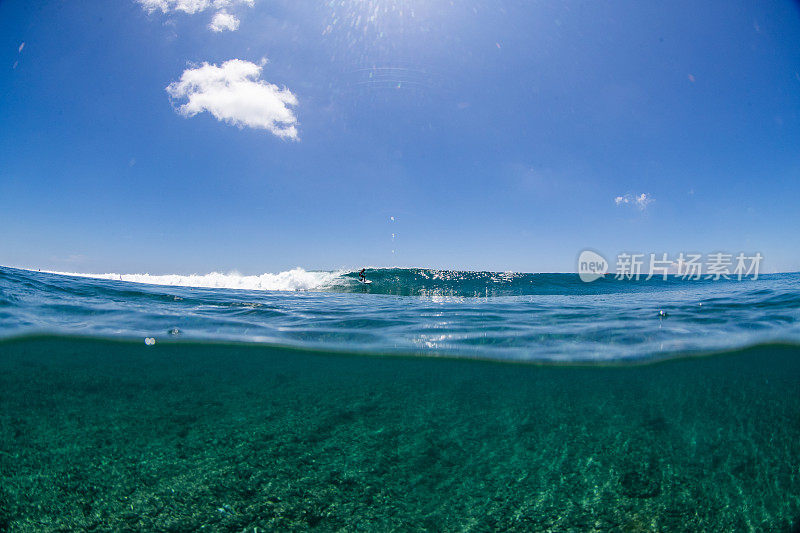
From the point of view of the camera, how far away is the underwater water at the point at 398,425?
2268 millimetres

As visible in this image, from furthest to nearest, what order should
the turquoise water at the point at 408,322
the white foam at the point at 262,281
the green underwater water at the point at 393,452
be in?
1. the white foam at the point at 262,281
2. the turquoise water at the point at 408,322
3. the green underwater water at the point at 393,452

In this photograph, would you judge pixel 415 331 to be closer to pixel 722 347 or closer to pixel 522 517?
pixel 522 517

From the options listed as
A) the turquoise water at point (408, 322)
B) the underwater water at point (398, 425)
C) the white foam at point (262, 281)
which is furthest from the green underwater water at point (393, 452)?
the white foam at point (262, 281)

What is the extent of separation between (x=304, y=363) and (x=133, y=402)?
2.64 m

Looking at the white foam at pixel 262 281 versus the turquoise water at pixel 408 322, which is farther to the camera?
the white foam at pixel 262 281

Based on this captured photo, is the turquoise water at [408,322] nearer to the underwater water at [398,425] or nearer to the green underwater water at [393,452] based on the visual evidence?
the underwater water at [398,425]

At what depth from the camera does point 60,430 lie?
119 inches

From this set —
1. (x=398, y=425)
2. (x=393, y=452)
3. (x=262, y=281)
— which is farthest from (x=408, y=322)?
(x=262, y=281)

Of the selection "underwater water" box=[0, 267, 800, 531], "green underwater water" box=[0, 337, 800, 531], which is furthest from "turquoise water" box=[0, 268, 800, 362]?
"green underwater water" box=[0, 337, 800, 531]

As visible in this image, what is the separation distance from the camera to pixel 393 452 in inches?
114

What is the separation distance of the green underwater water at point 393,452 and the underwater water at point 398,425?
0.02m

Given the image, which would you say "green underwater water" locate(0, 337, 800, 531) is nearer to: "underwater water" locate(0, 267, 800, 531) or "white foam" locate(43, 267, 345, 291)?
"underwater water" locate(0, 267, 800, 531)

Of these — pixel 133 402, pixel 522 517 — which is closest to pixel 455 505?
pixel 522 517

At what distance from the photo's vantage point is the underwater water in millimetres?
2268
